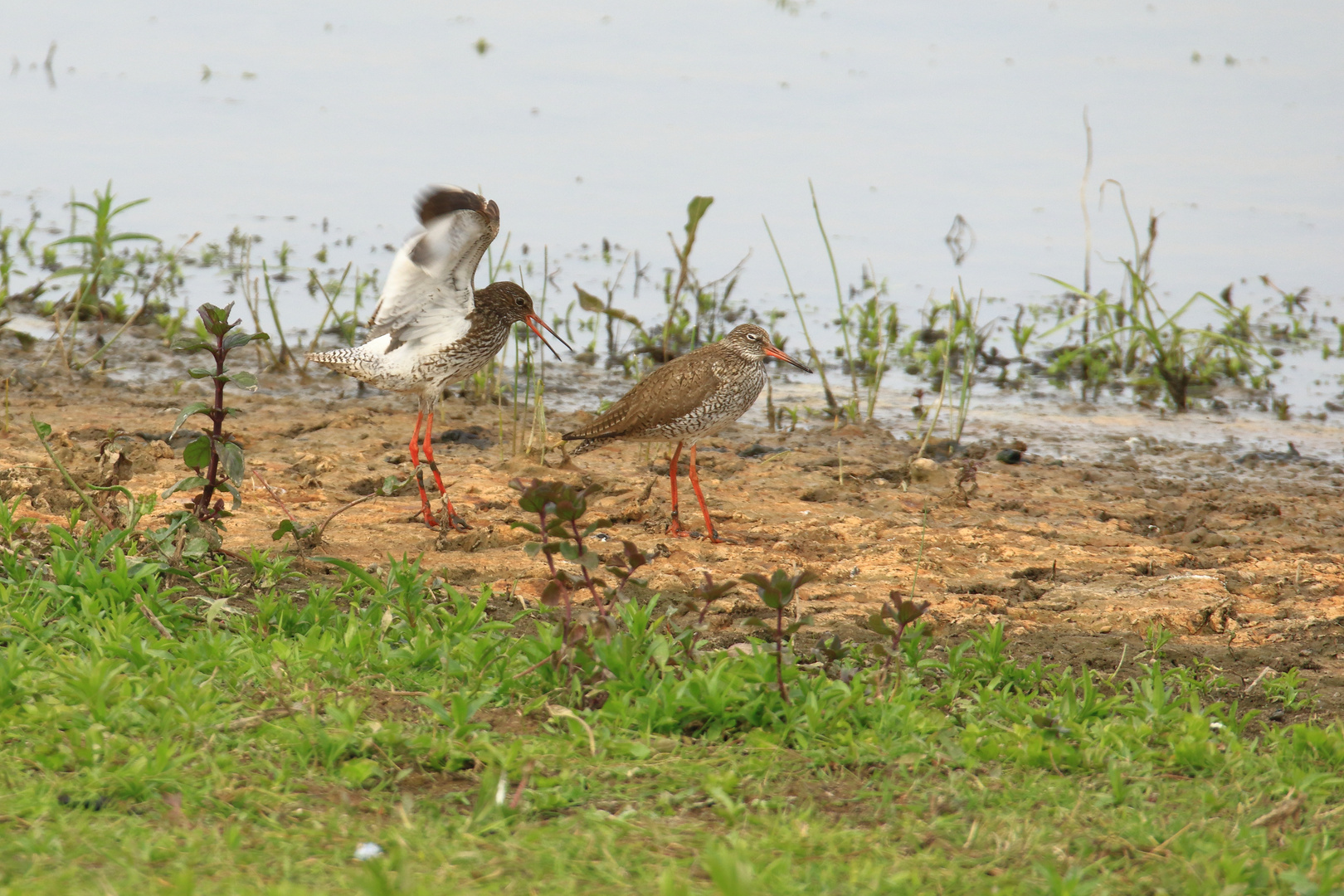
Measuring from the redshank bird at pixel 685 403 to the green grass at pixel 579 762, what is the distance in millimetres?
1990

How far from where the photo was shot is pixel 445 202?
5863 millimetres

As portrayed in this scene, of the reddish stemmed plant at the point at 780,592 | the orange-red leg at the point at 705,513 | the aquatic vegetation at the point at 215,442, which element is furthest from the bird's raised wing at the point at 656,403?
the reddish stemmed plant at the point at 780,592

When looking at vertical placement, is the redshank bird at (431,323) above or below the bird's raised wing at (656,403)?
above

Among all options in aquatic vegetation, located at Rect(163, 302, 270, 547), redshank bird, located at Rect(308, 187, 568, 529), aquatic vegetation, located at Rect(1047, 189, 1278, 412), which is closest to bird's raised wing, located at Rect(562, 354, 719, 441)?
redshank bird, located at Rect(308, 187, 568, 529)

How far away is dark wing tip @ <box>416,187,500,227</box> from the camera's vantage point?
5.84m

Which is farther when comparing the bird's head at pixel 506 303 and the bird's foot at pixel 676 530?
the bird's head at pixel 506 303

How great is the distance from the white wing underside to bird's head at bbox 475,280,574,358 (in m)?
0.16

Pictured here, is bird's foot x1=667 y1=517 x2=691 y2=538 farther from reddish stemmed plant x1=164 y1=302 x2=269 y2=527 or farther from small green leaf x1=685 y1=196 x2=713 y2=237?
small green leaf x1=685 y1=196 x2=713 y2=237

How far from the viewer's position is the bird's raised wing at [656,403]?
20.8 feet

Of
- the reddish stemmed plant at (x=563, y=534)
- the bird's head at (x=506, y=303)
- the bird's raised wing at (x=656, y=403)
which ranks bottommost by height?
the reddish stemmed plant at (x=563, y=534)

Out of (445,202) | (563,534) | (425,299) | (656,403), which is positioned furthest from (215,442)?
(656,403)

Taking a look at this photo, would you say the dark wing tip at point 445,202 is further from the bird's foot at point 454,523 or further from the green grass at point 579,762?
the green grass at point 579,762

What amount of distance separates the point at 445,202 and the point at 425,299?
77 cm

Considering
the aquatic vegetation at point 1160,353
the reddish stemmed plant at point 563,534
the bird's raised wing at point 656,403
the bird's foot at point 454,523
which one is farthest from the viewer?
the aquatic vegetation at point 1160,353
